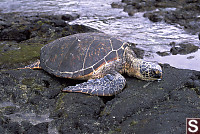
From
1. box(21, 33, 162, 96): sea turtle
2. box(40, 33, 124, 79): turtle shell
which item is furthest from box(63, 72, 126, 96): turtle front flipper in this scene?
box(40, 33, 124, 79): turtle shell

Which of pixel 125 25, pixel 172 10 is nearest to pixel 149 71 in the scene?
pixel 125 25

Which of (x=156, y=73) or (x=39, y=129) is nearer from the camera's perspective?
(x=39, y=129)

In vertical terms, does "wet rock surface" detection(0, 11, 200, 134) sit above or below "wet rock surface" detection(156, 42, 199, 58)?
above

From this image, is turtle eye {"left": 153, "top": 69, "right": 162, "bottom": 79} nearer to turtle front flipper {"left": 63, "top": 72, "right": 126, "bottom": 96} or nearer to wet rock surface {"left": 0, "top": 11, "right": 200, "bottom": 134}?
wet rock surface {"left": 0, "top": 11, "right": 200, "bottom": 134}

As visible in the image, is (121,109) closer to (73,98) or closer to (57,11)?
(73,98)

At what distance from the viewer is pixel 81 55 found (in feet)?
12.5

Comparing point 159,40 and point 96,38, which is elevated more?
point 96,38

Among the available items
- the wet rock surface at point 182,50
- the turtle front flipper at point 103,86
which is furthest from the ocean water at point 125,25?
the turtle front flipper at point 103,86

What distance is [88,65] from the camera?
3.70 m

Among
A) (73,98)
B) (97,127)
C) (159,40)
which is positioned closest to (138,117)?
(97,127)

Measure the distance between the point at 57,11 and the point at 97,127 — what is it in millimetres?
10032

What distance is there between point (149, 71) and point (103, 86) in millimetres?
856

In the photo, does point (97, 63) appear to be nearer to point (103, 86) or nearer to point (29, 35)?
point (103, 86)

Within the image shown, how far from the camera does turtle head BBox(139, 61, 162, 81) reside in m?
3.60
